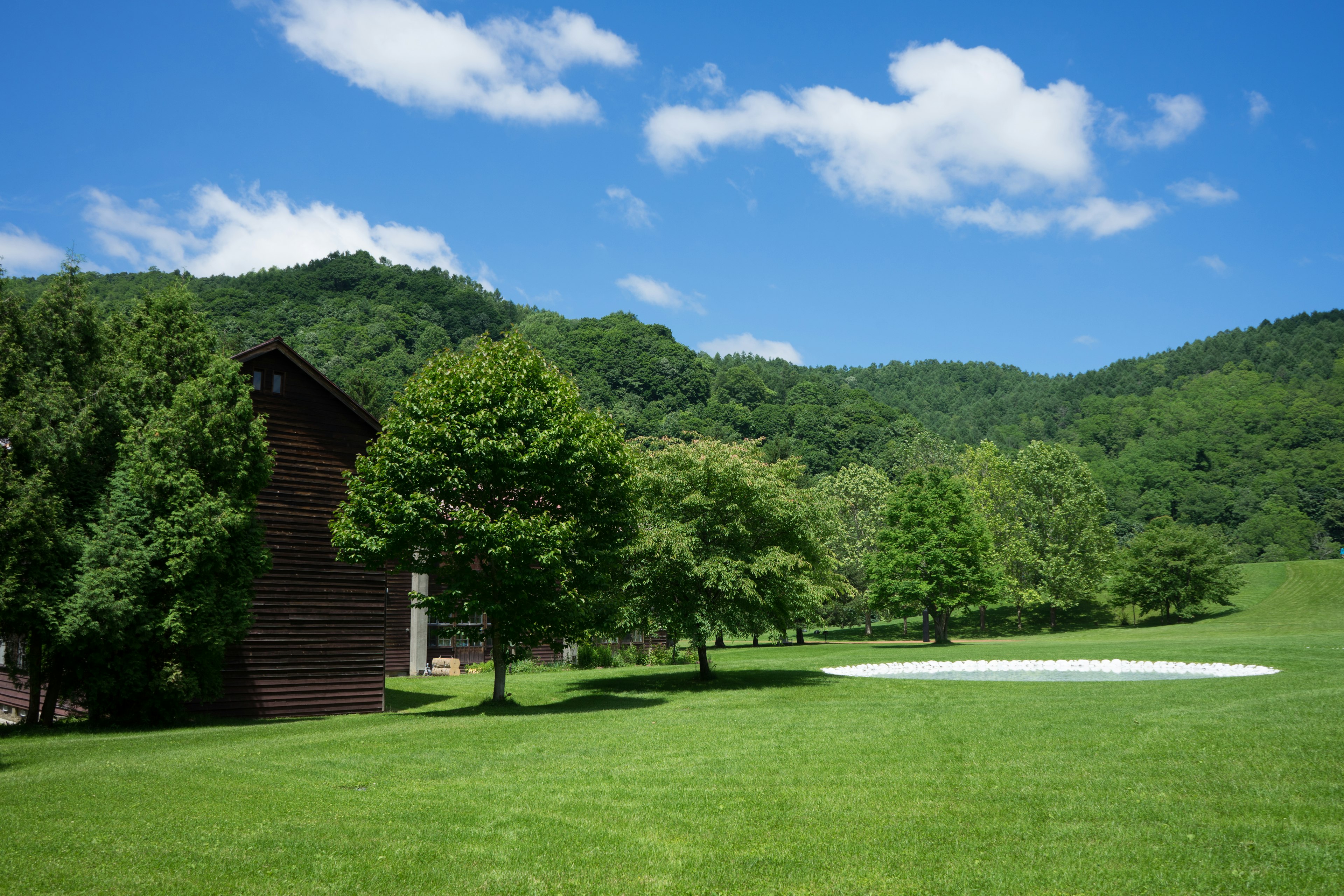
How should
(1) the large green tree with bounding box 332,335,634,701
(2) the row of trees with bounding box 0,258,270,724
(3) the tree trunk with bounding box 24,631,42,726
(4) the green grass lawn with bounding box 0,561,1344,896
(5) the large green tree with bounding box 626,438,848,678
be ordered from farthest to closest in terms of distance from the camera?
1. (5) the large green tree with bounding box 626,438,848,678
2. (1) the large green tree with bounding box 332,335,634,701
3. (3) the tree trunk with bounding box 24,631,42,726
4. (2) the row of trees with bounding box 0,258,270,724
5. (4) the green grass lawn with bounding box 0,561,1344,896

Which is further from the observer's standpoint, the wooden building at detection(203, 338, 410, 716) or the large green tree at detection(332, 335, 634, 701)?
the wooden building at detection(203, 338, 410, 716)

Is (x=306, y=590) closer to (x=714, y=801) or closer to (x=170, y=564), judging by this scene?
(x=170, y=564)

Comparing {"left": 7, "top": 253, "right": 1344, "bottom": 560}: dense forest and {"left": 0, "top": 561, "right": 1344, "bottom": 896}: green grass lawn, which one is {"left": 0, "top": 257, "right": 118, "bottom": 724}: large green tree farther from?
{"left": 7, "top": 253, "right": 1344, "bottom": 560}: dense forest

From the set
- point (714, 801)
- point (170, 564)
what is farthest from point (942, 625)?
point (714, 801)

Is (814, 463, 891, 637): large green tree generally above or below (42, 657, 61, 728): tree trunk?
above

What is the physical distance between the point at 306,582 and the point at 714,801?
52.0 feet

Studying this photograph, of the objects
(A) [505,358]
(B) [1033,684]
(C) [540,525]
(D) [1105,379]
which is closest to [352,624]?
(C) [540,525]

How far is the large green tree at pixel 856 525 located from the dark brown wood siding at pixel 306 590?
37342 millimetres

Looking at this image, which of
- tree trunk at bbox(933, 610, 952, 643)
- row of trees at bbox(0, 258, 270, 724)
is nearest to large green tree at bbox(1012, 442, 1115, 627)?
tree trunk at bbox(933, 610, 952, 643)

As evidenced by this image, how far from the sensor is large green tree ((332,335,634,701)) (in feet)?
69.1

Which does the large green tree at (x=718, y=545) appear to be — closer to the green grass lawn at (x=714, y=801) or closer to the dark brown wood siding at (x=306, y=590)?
the green grass lawn at (x=714, y=801)

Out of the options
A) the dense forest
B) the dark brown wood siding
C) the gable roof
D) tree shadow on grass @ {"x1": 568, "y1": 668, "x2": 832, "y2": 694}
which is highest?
the dense forest

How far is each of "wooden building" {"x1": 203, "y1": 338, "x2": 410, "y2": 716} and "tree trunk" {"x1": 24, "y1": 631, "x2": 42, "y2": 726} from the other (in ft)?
12.1

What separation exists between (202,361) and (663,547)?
13330mm
